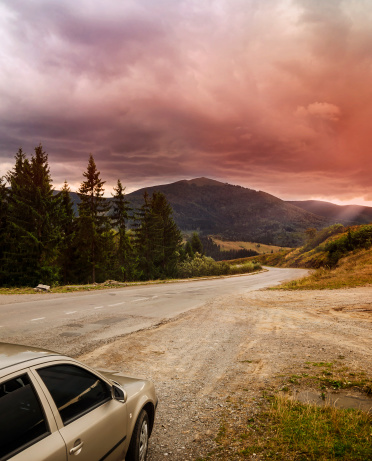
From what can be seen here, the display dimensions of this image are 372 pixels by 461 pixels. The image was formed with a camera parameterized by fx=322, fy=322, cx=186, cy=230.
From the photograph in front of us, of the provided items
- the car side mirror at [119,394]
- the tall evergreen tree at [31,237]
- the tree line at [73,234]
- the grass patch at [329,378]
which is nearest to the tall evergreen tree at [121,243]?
the tree line at [73,234]

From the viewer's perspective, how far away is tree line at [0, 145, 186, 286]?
29.5 m

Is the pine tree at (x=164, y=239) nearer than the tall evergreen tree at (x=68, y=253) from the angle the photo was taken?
No

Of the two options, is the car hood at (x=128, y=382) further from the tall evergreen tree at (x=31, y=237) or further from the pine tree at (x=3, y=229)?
the pine tree at (x=3, y=229)

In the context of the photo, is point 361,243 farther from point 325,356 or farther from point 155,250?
point 325,356

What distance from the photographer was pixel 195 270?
1975 inches

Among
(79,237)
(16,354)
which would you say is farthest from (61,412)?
(79,237)

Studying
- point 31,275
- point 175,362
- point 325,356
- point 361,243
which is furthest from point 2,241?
point 361,243

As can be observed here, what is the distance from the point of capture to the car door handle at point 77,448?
2.52 m

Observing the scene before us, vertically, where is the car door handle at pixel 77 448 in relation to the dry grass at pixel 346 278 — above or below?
above

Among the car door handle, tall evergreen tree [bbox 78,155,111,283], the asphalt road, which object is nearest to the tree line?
tall evergreen tree [bbox 78,155,111,283]

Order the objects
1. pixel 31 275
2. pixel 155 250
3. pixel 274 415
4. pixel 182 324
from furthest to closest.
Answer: pixel 155 250 < pixel 31 275 < pixel 182 324 < pixel 274 415

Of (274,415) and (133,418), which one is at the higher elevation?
(133,418)

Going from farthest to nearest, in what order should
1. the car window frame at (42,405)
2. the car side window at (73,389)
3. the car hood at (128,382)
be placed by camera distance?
the car hood at (128,382)
the car side window at (73,389)
the car window frame at (42,405)

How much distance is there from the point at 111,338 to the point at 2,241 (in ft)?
86.4
